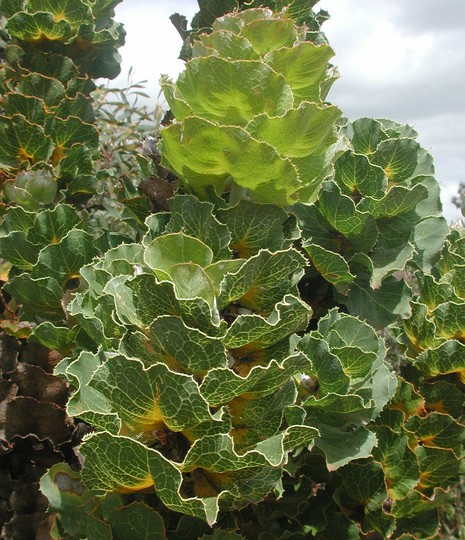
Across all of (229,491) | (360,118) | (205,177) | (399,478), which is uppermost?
(360,118)

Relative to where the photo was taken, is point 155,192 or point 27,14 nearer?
point 155,192

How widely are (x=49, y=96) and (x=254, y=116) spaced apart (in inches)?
28.9

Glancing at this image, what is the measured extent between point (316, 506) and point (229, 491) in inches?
18.8

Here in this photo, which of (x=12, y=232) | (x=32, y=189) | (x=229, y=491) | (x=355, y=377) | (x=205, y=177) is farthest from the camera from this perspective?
(x=32, y=189)

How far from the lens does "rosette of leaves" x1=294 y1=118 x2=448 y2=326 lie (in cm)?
102

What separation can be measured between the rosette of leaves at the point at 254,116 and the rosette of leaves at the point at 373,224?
180 mm

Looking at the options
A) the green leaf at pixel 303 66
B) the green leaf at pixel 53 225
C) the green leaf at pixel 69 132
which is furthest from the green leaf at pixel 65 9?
the green leaf at pixel 303 66

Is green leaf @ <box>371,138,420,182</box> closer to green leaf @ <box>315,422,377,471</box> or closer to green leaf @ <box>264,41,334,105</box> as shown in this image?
green leaf @ <box>264,41,334,105</box>

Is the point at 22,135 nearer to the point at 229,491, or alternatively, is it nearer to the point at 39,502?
the point at 39,502

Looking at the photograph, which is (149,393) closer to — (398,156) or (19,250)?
(19,250)

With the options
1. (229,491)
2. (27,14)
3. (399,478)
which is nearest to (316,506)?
(399,478)

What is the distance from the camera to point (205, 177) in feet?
2.72

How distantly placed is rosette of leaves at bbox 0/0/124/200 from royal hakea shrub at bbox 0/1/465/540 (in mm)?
247

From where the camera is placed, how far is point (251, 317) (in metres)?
0.69
